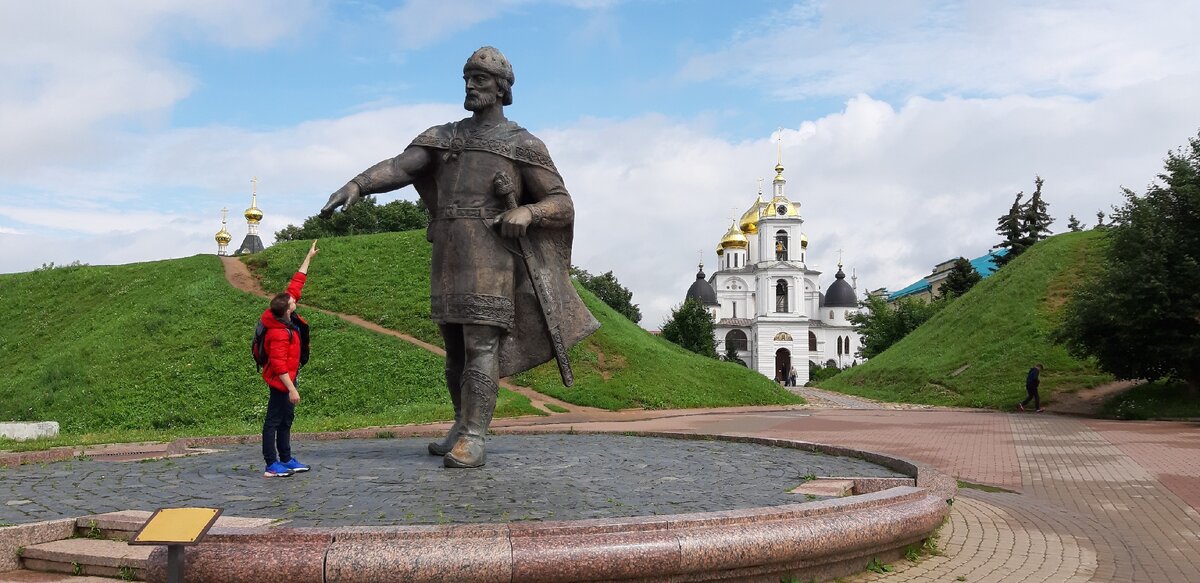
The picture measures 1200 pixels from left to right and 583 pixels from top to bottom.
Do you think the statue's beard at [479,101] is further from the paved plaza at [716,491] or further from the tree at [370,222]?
the tree at [370,222]

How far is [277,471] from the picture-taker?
5.94 metres

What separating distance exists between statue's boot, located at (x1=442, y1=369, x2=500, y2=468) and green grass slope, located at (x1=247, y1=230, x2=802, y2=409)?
15.2 metres

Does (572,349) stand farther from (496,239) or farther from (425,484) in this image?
(425,484)

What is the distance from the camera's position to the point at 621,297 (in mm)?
77625

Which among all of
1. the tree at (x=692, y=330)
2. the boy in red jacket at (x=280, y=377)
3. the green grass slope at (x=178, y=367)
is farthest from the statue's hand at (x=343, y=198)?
the tree at (x=692, y=330)

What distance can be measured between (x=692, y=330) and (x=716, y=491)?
57608 mm

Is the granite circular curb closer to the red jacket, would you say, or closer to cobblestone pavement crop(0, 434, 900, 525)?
cobblestone pavement crop(0, 434, 900, 525)

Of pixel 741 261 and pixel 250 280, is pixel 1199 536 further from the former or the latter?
pixel 741 261

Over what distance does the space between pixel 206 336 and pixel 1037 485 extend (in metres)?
20.0

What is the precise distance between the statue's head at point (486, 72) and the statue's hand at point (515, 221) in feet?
3.27

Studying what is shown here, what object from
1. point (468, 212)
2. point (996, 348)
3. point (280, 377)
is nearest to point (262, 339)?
point (280, 377)

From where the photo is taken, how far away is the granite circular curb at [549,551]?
3.30m

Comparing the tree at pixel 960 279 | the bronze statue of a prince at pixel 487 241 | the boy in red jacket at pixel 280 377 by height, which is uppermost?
the tree at pixel 960 279

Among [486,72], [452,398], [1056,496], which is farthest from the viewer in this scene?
[1056,496]
